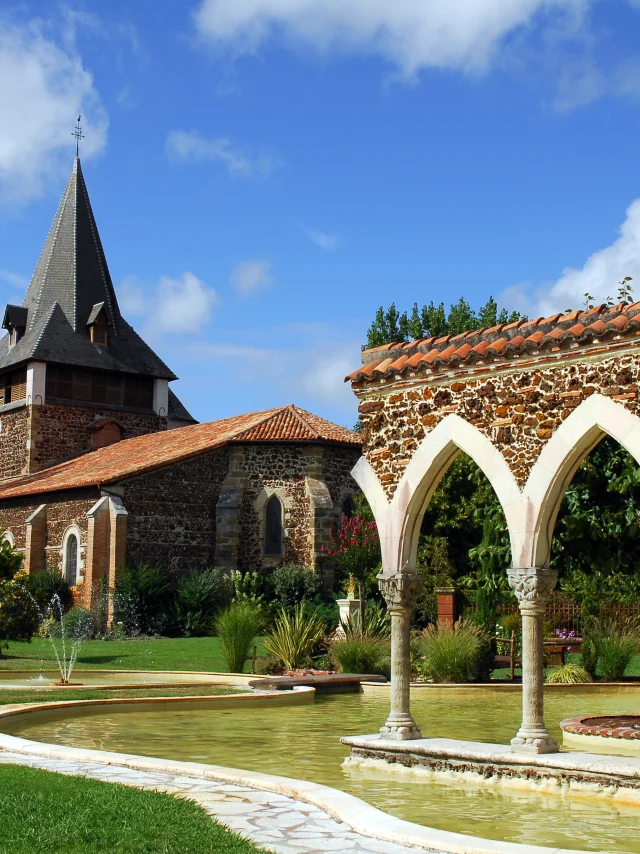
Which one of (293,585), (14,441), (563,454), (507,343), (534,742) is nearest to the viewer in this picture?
(534,742)

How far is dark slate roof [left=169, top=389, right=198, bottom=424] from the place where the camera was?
142 ft

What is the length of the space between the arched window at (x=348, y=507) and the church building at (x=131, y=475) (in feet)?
0.48

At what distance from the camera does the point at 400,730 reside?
10.4m

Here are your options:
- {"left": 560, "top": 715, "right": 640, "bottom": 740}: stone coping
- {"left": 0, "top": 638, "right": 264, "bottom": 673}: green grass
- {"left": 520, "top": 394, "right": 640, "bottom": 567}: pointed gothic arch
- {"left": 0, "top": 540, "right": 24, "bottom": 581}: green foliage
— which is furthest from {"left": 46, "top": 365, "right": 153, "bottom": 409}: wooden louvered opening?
{"left": 520, "top": 394, "right": 640, "bottom": 567}: pointed gothic arch

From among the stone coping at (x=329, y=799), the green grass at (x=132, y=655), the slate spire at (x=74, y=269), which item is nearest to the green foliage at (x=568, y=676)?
the green grass at (x=132, y=655)

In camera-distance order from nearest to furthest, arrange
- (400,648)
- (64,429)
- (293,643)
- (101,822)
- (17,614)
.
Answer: (101,822) → (400,648) → (293,643) → (17,614) → (64,429)

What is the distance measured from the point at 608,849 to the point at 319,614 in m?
21.2

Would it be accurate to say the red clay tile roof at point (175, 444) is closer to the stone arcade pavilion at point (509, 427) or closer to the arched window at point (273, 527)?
the arched window at point (273, 527)

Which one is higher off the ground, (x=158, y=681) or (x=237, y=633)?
(x=237, y=633)

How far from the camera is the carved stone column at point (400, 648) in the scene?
10.4m

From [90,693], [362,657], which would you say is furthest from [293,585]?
[90,693]

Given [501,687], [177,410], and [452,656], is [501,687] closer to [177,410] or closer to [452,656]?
[452,656]

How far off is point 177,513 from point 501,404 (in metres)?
21.8

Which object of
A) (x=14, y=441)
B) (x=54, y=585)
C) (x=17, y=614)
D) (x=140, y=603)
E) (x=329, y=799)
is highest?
(x=14, y=441)
